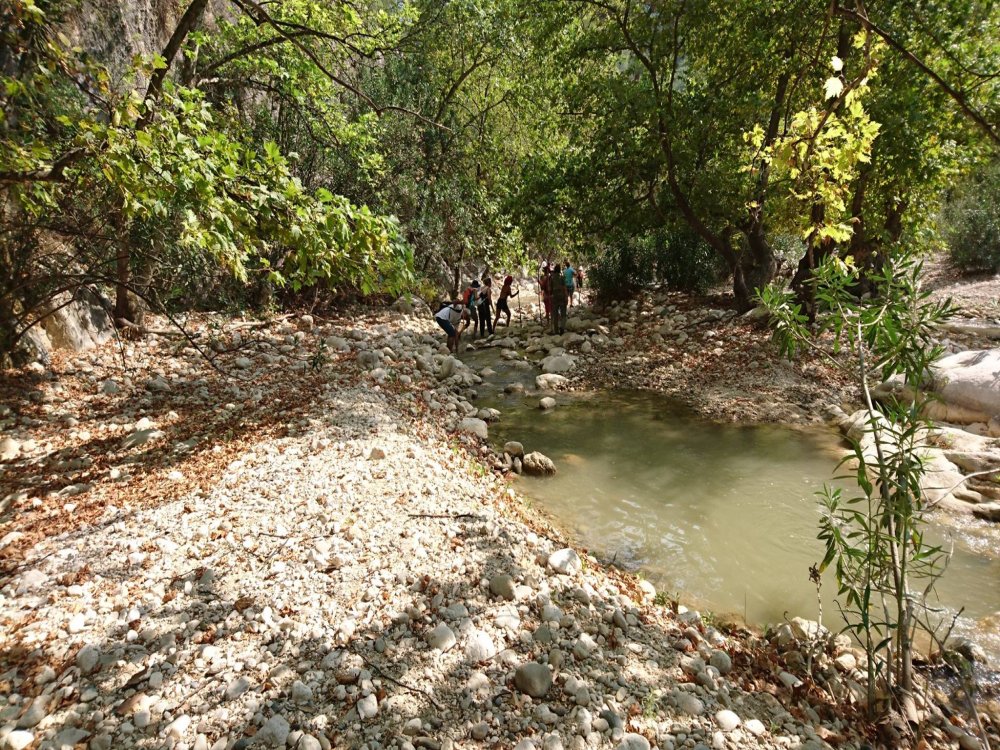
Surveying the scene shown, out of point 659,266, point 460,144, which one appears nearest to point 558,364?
point 460,144

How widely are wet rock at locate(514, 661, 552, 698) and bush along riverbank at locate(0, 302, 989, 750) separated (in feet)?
0.04

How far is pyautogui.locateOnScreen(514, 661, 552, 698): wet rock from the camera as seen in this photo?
2928 mm

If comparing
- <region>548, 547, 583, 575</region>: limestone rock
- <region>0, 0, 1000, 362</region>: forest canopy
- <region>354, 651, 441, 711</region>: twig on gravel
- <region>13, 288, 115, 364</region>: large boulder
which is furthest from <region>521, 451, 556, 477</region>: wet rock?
<region>13, 288, 115, 364</region>: large boulder

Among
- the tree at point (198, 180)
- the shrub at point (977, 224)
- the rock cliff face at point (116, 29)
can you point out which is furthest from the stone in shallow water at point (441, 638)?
the shrub at point (977, 224)

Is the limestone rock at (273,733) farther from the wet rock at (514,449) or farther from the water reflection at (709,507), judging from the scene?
the wet rock at (514,449)

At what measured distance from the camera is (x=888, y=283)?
3041mm

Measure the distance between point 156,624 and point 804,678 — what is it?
13.4ft

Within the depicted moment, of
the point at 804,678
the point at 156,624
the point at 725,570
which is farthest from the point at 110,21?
the point at 804,678

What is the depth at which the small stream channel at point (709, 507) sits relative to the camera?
4465mm

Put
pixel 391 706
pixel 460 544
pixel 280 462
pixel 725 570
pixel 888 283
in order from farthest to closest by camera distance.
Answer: pixel 280 462
pixel 725 570
pixel 460 544
pixel 888 283
pixel 391 706

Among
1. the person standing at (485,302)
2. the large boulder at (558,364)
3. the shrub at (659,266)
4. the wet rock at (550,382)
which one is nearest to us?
the wet rock at (550,382)

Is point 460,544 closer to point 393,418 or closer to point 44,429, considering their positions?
point 393,418

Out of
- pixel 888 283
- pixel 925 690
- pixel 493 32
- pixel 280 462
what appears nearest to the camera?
pixel 888 283

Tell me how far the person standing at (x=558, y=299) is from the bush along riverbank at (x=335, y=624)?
8.17 metres
